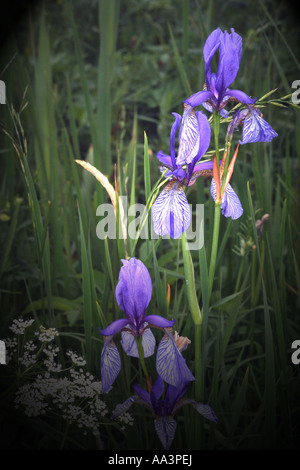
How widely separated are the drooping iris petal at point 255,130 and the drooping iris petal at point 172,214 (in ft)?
0.38

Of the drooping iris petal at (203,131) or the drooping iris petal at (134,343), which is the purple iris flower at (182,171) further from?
the drooping iris petal at (134,343)

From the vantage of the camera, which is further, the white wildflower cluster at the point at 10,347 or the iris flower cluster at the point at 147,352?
the white wildflower cluster at the point at 10,347

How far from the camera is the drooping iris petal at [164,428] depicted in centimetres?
68

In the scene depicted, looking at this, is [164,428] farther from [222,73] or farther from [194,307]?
[222,73]

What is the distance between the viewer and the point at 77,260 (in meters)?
1.01

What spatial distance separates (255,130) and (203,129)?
70 millimetres

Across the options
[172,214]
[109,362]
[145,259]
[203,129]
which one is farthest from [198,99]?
[109,362]

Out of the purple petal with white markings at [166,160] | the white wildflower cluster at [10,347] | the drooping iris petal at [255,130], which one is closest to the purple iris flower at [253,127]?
the drooping iris petal at [255,130]

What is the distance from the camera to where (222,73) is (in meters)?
0.62

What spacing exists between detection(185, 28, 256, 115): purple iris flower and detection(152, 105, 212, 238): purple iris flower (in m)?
0.03

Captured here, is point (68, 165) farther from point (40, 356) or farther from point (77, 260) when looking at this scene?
point (40, 356)

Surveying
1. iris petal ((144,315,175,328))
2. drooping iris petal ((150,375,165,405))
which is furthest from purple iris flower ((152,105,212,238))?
drooping iris petal ((150,375,165,405))

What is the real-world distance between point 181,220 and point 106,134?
1.14ft
